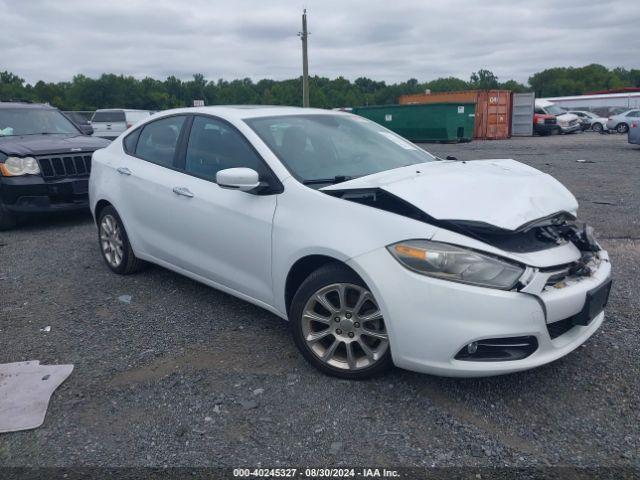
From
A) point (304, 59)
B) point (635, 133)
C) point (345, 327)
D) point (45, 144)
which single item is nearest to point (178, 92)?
point (304, 59)

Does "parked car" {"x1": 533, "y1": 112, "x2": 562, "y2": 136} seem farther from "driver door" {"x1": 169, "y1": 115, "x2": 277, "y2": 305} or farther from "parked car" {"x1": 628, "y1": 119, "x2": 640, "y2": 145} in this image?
"driver door" {"x1": 169, "y1": 115, "x2": 277, "y2": 305}

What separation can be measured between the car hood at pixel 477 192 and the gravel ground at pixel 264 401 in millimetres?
969

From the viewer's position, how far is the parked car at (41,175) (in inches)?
292

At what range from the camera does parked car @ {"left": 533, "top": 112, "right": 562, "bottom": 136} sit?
107 ft

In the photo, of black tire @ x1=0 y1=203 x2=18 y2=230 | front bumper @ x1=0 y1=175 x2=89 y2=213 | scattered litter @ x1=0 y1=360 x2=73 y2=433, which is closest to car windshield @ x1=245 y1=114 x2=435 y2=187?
scattered litter @ x1=0 y1=360 x2=73 y2=433

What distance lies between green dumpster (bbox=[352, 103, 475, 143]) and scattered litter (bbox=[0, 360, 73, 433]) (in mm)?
23214

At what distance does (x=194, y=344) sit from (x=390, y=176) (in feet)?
5.74

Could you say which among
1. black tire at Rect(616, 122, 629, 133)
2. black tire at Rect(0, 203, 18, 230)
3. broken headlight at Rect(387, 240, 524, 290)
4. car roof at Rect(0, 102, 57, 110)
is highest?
car roof at Rect(0, 102, 57, 110)

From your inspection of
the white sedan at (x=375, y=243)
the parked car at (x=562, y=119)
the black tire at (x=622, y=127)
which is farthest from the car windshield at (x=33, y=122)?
the black tire at (x=622, y=127)

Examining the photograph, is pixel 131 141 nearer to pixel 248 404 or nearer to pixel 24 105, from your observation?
pixel 248 404

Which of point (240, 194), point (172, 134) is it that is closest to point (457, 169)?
point (240, 194)

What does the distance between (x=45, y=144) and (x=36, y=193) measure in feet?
2.67

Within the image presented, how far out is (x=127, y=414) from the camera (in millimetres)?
3119

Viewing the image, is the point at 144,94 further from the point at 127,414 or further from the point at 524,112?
the point at 127,414
